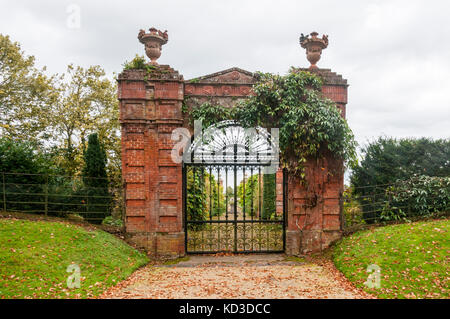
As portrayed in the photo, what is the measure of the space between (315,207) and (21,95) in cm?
1515

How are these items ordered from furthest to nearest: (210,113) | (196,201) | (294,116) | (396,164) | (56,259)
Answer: (196,201) < (396,164) < (210,113) < (294,116) < (56,259)

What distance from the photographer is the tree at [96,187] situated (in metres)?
9.09

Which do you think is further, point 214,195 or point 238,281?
point 214,195

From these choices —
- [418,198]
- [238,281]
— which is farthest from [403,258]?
[238,281]

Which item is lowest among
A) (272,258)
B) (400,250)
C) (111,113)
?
(272,258)

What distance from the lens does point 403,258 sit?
6.41m

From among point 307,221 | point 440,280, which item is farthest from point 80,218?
point 440,280

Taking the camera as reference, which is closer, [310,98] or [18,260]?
[18,260]

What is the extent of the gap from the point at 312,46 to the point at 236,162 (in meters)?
4.20

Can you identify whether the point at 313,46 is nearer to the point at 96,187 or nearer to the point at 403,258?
the point at 403,258

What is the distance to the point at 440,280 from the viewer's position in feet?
18.2

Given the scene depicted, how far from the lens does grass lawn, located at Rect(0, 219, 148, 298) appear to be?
536cm
